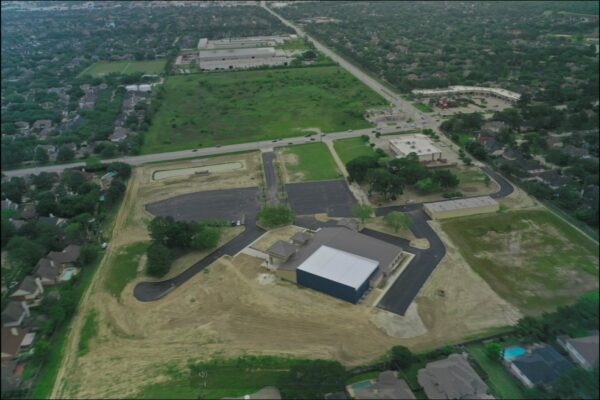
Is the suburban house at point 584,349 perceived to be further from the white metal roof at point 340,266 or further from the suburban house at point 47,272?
the suburban house at point 47,272

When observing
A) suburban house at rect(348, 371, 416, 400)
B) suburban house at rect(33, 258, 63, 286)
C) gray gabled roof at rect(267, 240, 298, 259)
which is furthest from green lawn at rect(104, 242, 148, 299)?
suburban house at rect(348, 371, 416, 400)

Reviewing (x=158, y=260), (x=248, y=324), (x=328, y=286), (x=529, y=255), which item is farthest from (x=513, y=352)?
(x=158, y=260)

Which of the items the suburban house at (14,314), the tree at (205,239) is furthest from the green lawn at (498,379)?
the suburban house at (14,314)

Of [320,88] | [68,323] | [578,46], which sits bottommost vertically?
[68,323]

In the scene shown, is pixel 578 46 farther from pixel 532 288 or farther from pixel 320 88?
pixel 532 288

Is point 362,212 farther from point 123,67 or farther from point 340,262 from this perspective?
point 123,67

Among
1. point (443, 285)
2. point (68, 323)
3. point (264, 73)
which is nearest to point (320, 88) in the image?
point (264, 73)
